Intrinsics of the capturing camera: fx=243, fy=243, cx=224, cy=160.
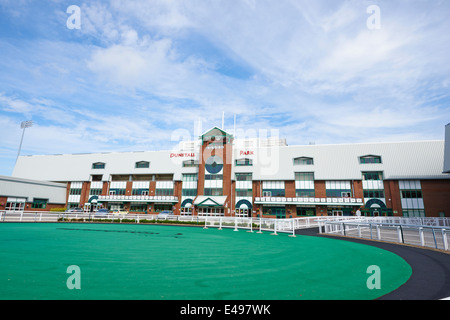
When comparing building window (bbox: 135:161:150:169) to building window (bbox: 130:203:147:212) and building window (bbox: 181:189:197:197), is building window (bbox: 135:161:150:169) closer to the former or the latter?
building window (bbox: 130:203:147:212)

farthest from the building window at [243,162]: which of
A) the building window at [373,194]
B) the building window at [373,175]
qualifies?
the building window at [373,194]

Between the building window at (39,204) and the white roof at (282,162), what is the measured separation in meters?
7.36

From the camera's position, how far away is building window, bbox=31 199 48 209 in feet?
171

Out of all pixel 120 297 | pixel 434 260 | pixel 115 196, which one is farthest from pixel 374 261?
pixel 115 196

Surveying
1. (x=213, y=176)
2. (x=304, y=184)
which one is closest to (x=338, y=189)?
(x=304, y=184)

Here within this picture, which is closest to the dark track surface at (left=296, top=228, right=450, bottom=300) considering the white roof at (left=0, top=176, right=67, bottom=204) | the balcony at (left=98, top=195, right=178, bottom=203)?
the balcony at (left=98, top=195, right=178, bottom=203)

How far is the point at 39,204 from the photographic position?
175 ft

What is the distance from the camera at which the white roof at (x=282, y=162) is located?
144ft

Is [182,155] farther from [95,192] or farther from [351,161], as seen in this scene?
[351,161]

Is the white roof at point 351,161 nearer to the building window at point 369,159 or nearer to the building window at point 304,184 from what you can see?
the building window at point 369,159

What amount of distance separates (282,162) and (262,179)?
5.66 m

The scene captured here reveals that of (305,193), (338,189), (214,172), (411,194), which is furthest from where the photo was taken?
(214,172)

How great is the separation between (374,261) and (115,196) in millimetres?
55087
